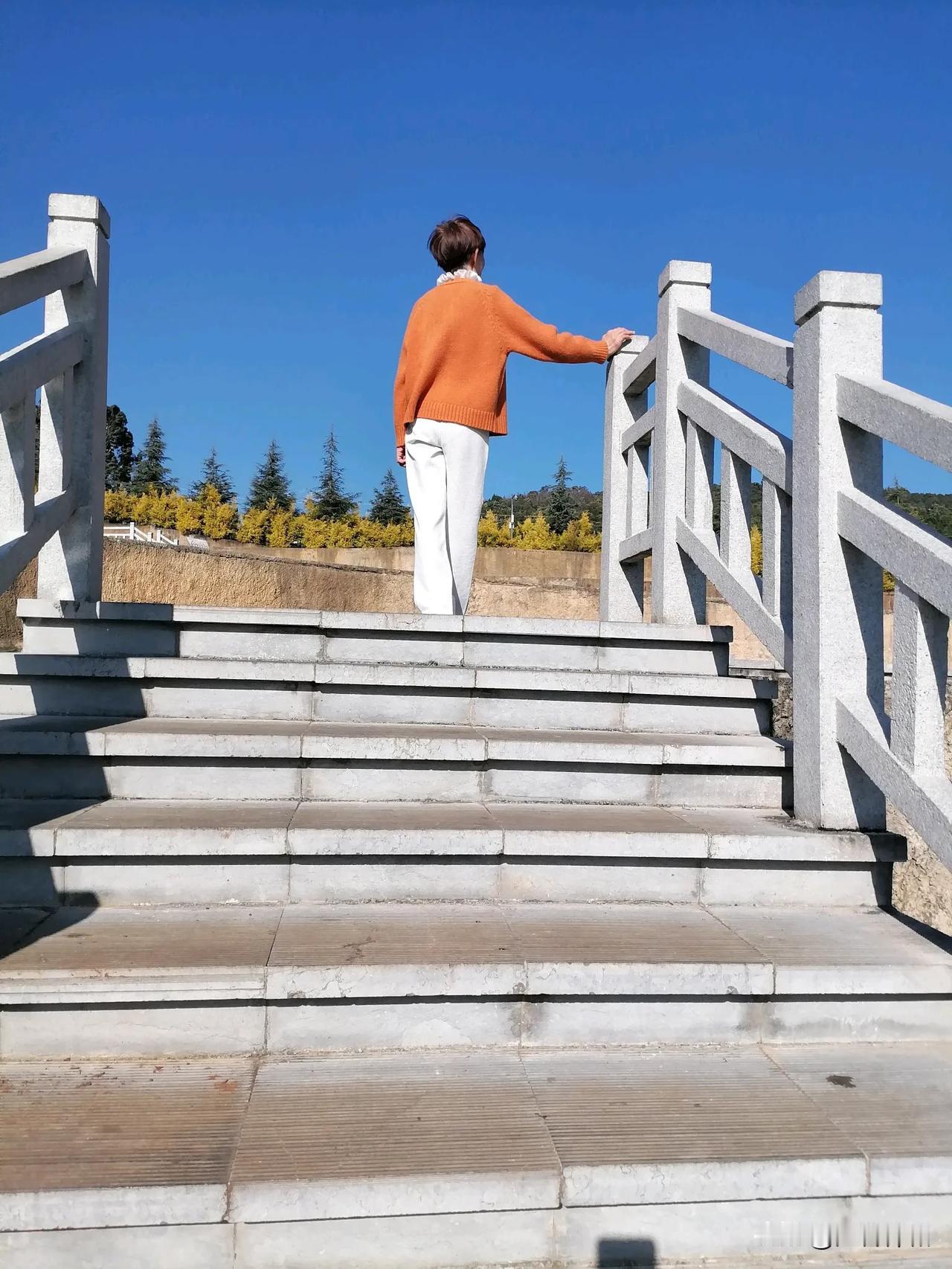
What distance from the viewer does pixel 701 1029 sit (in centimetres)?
237

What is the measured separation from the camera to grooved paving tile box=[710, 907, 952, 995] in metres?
2.40

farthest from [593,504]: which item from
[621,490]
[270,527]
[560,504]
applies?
[621,490]

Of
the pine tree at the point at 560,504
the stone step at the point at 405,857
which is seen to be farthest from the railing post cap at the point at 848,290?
the pine tree at the point at 560,504

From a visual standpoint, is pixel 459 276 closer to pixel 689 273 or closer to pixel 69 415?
pixel 689 273

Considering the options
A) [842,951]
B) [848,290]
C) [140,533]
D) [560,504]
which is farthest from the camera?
[560,504]

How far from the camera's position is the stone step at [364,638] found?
385 cm

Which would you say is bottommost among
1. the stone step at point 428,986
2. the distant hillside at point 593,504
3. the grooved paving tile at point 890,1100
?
the grooved paving tile at point 890,1100

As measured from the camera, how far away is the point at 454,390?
466cm

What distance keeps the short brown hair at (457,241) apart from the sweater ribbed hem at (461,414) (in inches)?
6.2

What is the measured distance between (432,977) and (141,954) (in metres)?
0.71

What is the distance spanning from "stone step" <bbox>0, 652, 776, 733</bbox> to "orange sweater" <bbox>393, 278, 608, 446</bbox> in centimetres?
152

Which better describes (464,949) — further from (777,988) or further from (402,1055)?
(777,988)

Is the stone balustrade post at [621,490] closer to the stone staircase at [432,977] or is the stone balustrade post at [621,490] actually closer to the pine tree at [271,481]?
the stone staircase at [432,977]

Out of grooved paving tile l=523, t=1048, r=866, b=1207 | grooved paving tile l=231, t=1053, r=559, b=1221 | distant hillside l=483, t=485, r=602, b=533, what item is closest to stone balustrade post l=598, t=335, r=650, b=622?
grooved paving tile l=523, t=1048, r=866, b=1207
